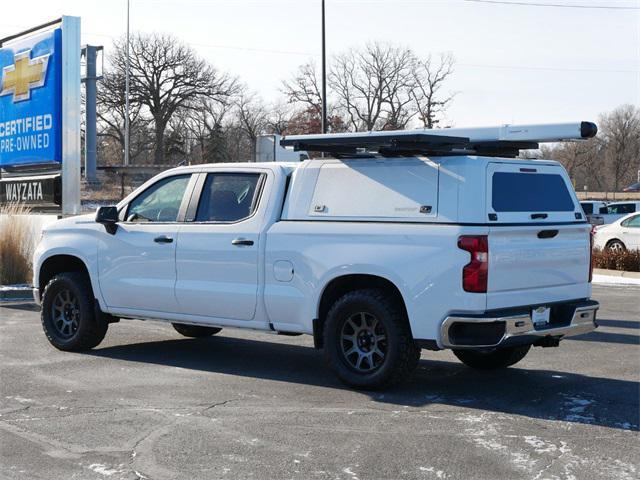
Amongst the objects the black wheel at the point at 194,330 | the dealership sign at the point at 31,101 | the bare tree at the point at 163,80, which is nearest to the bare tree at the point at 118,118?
the bare tree at the point at 163,80

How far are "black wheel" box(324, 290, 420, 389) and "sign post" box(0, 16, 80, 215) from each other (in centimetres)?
957

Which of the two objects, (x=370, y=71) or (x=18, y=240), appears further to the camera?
(x=370, y=71)

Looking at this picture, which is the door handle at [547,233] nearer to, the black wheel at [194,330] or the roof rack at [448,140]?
the roof rack at [448,140]

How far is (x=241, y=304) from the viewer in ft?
26.9

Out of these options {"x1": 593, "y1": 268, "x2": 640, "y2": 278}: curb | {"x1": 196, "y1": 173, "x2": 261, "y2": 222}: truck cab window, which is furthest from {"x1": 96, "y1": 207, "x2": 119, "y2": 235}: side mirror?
{"x1": 593, "y1": 268, "x2": 640, "y2": 278}: curb

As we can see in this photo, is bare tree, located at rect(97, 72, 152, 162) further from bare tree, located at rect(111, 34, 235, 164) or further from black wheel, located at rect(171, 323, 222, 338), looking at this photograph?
black wheel, located at rect(171, 323, 222, 338)

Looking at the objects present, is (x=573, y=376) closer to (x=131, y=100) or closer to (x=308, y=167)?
(x=308, y=167)

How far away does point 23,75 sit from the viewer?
1694 cm

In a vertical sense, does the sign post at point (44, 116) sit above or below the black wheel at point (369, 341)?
above

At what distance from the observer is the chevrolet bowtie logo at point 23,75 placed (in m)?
16.5

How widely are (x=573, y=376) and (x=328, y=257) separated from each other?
2496mm

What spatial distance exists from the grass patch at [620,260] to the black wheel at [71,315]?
13.6 meters

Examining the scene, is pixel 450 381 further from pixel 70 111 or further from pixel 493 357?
pixel 70 111

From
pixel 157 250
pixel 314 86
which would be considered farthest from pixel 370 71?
pixel 157 250
